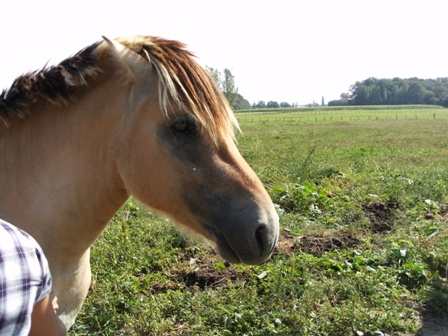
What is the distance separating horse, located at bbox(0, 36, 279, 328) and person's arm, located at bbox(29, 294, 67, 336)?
1.02m

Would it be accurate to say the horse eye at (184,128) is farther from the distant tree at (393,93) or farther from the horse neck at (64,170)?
the distant tree at (393,93)

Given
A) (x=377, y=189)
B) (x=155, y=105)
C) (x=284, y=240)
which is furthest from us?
(x=377, y=189)

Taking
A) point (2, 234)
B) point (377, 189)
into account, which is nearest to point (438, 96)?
point (377, 189)

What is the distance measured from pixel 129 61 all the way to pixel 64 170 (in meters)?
0.71

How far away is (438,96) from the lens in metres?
116

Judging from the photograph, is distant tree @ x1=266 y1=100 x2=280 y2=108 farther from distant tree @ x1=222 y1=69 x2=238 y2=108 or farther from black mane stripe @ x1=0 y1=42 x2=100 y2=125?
black mane stripe @ x1=0 y1=42 x2=100 y2=125

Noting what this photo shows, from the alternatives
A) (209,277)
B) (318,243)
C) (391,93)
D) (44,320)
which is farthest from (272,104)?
(44,320)

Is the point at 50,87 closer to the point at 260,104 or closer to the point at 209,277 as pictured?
the point at 209,277

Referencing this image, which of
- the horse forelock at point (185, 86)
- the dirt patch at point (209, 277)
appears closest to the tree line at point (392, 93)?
the dirt patch at point (209, 277)

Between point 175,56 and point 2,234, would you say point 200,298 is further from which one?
point 2,234

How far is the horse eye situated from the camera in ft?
7.16

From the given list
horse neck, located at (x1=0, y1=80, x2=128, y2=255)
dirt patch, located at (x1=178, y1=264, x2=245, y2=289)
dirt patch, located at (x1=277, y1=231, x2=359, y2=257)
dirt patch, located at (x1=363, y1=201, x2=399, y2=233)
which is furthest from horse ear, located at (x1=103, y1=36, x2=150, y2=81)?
dirt patch, located at (x1=363, y1=201, x2=399, y2=233)

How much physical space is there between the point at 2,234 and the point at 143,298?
314 centimetres

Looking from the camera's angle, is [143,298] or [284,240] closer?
[143,298]
